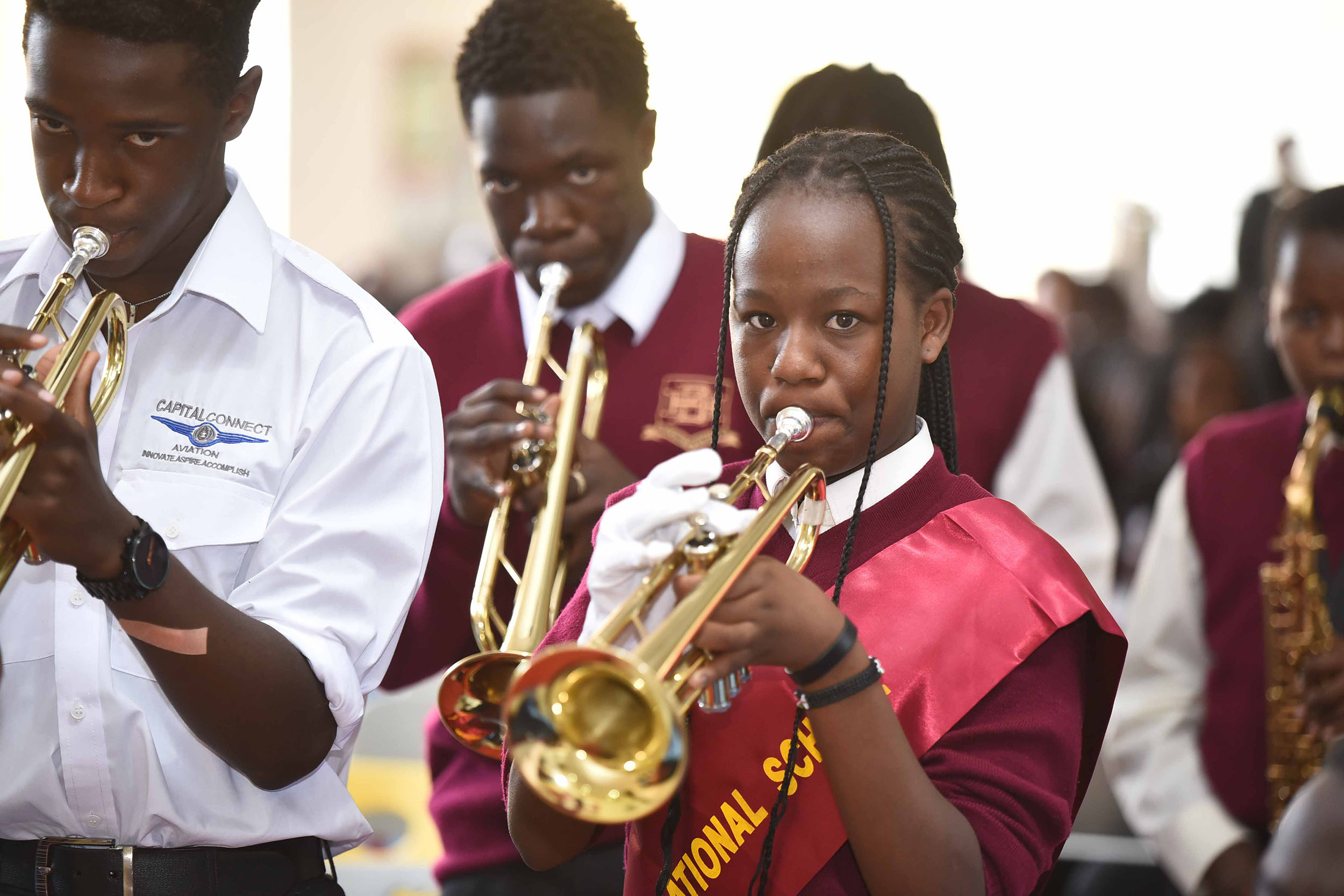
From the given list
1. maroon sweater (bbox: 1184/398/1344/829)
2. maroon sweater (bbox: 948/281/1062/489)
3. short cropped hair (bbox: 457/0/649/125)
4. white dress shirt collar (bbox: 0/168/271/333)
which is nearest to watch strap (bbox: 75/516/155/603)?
white dress shirt collar (bbox: 0/168/271/333)

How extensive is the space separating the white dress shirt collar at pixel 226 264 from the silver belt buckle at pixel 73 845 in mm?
594

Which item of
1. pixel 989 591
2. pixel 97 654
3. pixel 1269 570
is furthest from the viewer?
pixel 1269 570

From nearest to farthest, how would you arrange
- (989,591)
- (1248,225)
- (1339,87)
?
1. (989,591)
2. (1248,225)
3. (1339,87)

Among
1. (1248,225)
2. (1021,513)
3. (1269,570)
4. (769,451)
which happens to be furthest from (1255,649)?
(1248,225)

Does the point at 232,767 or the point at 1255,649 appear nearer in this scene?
the point at 232,767

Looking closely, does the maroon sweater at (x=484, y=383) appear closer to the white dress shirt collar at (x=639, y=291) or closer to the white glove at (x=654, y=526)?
the white dress shirt collar at (x=639, y=291)

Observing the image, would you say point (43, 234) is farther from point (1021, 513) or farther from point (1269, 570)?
point (1269, 570)

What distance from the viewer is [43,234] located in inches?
68.8

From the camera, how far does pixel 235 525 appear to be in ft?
5.26

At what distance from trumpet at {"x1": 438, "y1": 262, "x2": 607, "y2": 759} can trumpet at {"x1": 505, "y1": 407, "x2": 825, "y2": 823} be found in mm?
452

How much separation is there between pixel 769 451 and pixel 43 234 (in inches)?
38.2

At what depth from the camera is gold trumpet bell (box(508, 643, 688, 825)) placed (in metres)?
1.09

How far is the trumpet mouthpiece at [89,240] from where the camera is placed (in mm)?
1535

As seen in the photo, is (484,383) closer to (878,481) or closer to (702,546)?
(878,481)
